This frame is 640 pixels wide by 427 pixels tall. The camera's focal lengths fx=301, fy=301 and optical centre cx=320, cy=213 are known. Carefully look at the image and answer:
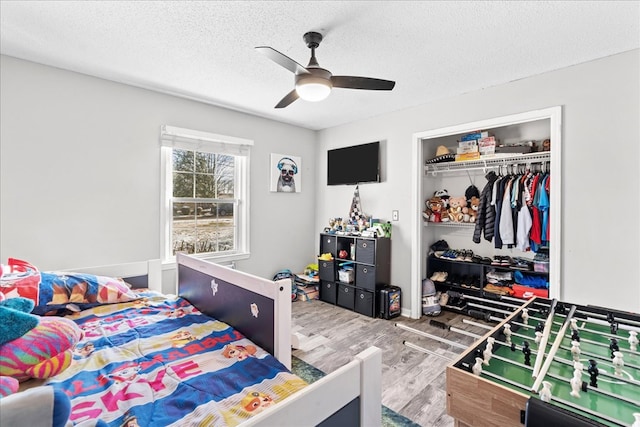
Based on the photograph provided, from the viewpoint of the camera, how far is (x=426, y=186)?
397 cm

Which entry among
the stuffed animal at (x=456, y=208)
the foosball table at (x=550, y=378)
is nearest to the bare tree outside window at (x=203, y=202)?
the stuffed animal at (x=456, y=208)

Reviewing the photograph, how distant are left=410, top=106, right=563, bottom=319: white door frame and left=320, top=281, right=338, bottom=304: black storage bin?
0.99 metres

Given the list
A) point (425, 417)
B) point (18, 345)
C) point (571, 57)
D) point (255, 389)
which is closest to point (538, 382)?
point (255, 389)

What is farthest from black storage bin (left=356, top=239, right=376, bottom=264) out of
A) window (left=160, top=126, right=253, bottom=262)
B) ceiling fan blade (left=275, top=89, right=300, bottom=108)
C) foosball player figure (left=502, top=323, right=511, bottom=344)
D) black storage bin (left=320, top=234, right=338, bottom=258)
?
foosball player figure (left=502, top=323, right=511, bottom=344)

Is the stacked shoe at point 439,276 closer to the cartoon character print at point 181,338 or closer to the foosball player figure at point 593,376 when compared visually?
the foosball player figure at point 593,376

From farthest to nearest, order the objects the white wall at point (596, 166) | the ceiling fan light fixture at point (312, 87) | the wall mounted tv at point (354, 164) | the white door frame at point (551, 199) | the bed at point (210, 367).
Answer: the wall mounted tv at point (354, 164), the white door frame at point (551, 199), the white wall at point (596, 166), the ceiling fan light fixture at point (312, 87), the bed at point (210, 367)

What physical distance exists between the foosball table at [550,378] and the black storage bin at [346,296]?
2.42 m

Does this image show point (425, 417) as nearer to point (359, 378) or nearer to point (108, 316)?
point (359, 378)

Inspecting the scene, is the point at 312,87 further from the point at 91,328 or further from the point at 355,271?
the point at 355,271

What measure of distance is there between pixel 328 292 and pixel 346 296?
Answer: 309 millimetres

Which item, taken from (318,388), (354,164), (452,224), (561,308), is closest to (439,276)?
(452,224)

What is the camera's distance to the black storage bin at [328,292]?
158 inches

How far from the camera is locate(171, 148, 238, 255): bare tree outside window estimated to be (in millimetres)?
3396

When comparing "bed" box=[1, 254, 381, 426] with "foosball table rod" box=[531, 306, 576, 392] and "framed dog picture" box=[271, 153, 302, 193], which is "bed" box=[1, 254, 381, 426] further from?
"framed dog picture" box=[271, 153, 302, 193]
